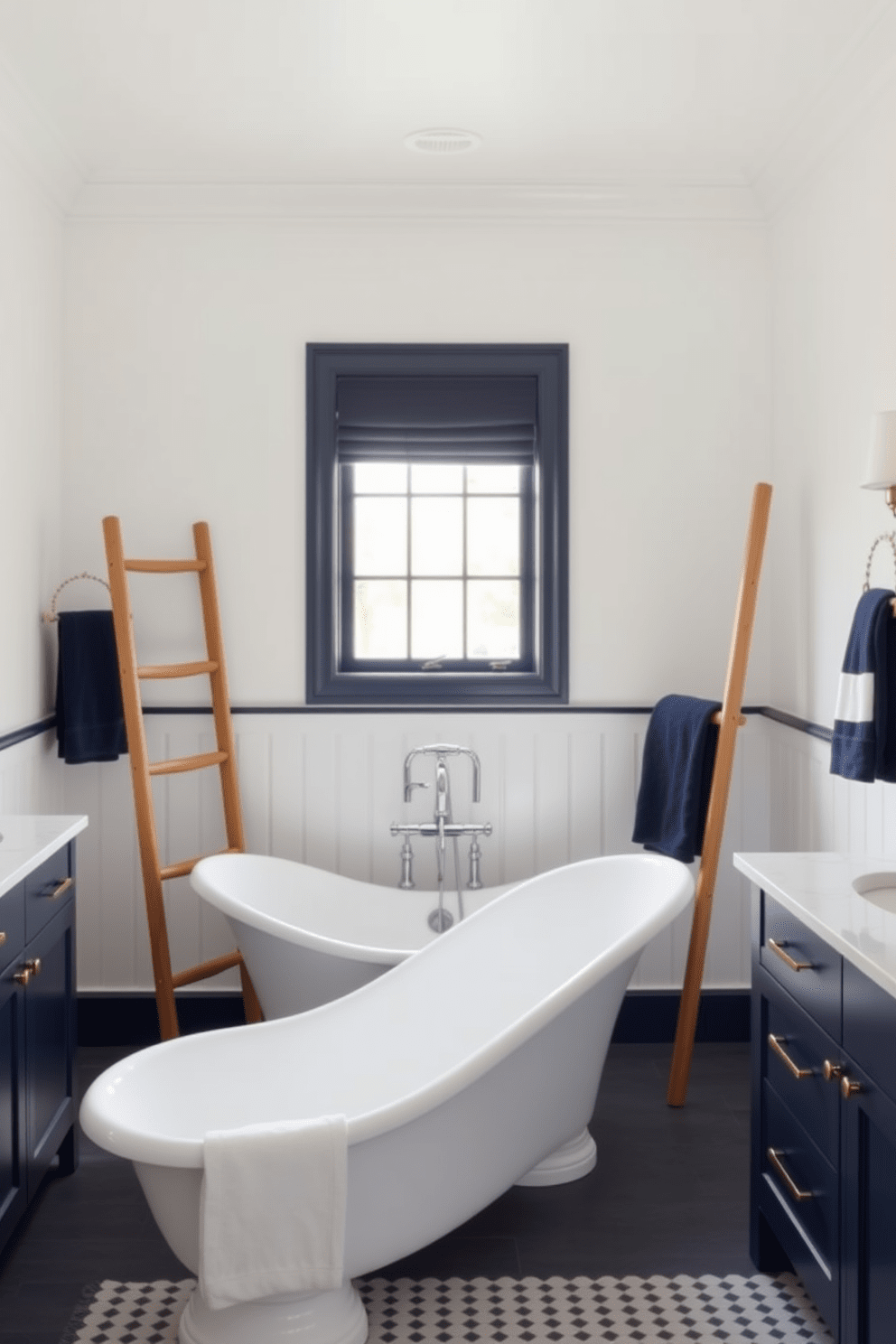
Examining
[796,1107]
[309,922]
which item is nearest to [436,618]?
[309,922]

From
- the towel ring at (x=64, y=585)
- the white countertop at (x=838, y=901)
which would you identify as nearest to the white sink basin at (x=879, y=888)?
the white countertop at (x=838, y=901)

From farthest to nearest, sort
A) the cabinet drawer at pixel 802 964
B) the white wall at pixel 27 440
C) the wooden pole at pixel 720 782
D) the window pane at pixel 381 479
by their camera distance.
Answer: the window pane at pixel 381 479 → the wooden pole at pixel 720 782 → the white wall at pixel 27 440 → the cabinet drawer at pixel 802 964

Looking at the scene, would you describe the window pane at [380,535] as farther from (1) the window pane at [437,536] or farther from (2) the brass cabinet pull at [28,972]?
(2) the brass cabinet pull at [28,972]

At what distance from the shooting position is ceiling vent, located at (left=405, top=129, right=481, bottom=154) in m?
3.39

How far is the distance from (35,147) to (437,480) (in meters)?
1.47

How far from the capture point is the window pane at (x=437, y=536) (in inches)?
157

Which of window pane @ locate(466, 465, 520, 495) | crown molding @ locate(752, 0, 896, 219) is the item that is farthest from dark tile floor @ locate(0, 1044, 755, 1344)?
crown molding @ locate(752, 0, 896, 219)

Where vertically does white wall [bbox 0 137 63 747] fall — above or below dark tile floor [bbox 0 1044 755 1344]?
above

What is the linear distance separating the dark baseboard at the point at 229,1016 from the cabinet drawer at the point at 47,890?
108 centimetres

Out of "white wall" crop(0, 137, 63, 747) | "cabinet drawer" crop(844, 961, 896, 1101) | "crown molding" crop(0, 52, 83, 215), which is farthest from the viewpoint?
"white wall" crop(0, 137, 63, 747)

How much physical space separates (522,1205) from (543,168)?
2807mm

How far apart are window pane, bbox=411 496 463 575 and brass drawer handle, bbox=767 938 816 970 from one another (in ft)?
6.35

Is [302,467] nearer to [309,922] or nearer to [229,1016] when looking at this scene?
[309,922]

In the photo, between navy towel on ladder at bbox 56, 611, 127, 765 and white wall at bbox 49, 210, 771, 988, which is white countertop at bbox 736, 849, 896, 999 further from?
navy towel on ladder at bbox 56, 611, 127, 765
